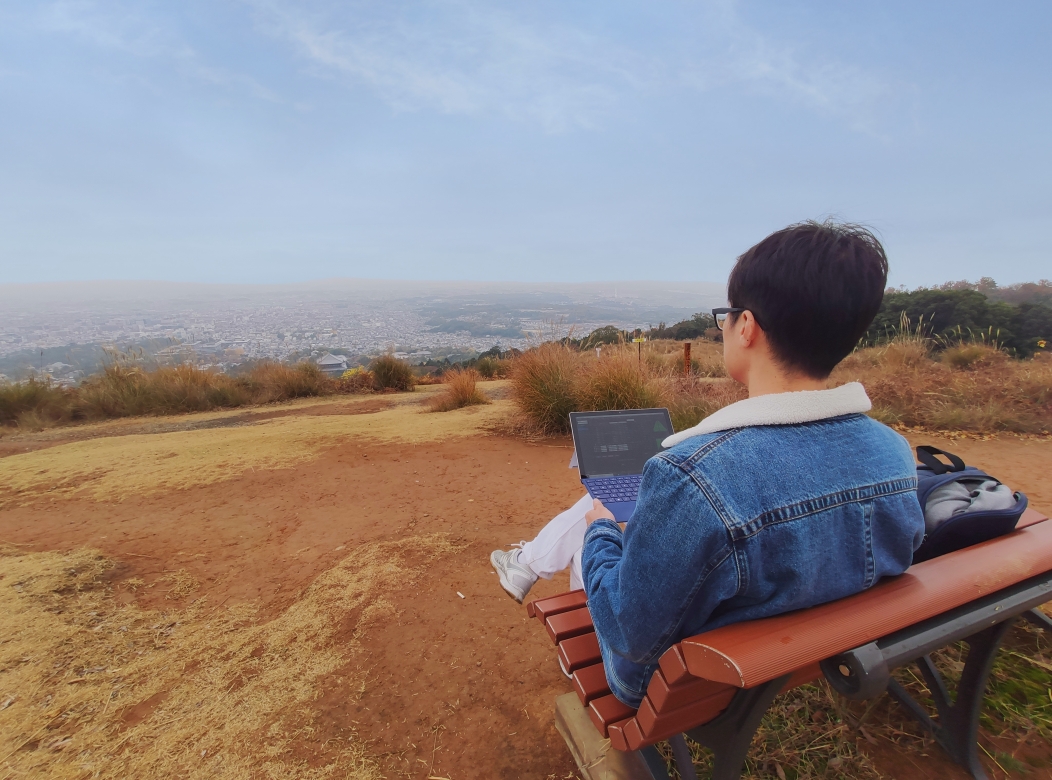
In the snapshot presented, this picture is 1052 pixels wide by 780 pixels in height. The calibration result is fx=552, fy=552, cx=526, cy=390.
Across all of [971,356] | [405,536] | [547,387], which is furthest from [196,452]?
[971,356]

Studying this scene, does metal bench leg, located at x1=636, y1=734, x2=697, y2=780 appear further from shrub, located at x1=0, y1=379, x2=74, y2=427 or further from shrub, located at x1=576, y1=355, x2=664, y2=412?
shrub, located at x1=0, y1=379, x2=74, y2=427

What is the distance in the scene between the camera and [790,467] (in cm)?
97

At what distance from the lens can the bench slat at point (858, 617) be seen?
36.1 inches

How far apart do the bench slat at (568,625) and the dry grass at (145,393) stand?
11261mm

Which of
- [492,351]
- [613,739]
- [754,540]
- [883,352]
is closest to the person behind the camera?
[754,540]

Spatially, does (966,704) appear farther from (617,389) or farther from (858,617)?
(617,389)

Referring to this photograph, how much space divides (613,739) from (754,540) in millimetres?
712

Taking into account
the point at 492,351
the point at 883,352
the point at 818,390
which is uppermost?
the point at 818,390

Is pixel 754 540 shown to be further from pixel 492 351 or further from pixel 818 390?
pixel 492 351

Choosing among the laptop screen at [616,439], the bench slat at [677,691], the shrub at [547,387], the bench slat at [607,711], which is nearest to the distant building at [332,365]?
the shrub at [547,387]

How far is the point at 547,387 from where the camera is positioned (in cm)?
684

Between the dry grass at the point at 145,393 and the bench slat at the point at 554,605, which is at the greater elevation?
the bench slat at the point at 554,605

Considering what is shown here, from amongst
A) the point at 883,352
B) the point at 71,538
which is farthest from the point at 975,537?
the point at 883,352

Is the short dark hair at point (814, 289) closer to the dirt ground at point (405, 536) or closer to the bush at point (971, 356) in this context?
the dirt ground at point (405, 536)
